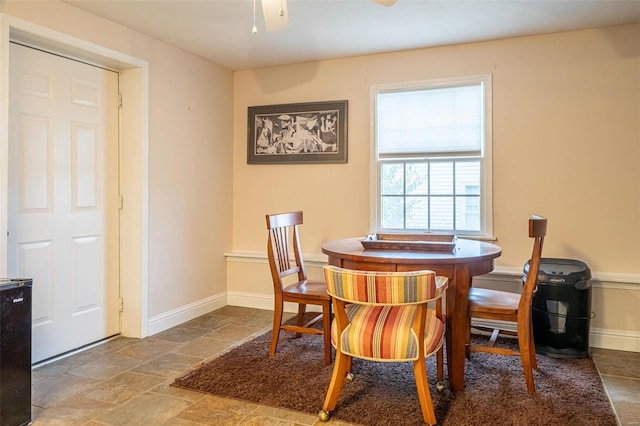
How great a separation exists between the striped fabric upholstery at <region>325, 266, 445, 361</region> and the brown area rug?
0.38 m

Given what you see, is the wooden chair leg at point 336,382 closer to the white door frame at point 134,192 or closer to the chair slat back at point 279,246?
the chair slat back at point 279,246

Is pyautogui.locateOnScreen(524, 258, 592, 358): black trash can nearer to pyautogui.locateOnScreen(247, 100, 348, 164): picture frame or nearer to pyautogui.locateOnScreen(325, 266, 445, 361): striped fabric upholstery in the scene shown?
pyautogui.locateOnScreen(325, 266, 445, 361): striped fabric upholstery

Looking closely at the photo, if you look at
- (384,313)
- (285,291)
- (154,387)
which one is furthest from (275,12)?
(154,387)

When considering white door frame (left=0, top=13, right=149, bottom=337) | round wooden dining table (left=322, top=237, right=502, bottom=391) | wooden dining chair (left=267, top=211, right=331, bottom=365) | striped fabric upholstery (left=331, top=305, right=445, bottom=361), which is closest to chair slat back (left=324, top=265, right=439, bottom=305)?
striped fabric upholstery (left=331, top=305, right=445, bottom=361)

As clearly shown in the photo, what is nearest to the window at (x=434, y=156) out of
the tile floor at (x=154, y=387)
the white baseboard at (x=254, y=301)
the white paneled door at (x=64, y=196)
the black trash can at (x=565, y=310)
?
the black trash can at (x=565, y=310)

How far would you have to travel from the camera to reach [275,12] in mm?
2188

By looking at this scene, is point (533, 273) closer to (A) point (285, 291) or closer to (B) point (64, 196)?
(A) point (285, 291)

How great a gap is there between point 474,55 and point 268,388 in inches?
116

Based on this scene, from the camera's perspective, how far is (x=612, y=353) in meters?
3.29

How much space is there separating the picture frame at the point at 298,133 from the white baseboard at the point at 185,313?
140 centimetres

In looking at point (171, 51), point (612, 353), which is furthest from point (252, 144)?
point (612, 353)

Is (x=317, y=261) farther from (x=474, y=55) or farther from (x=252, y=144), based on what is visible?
(x=474, y=55)

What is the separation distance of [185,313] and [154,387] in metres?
1.39

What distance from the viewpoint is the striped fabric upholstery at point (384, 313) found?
6.53 feet
